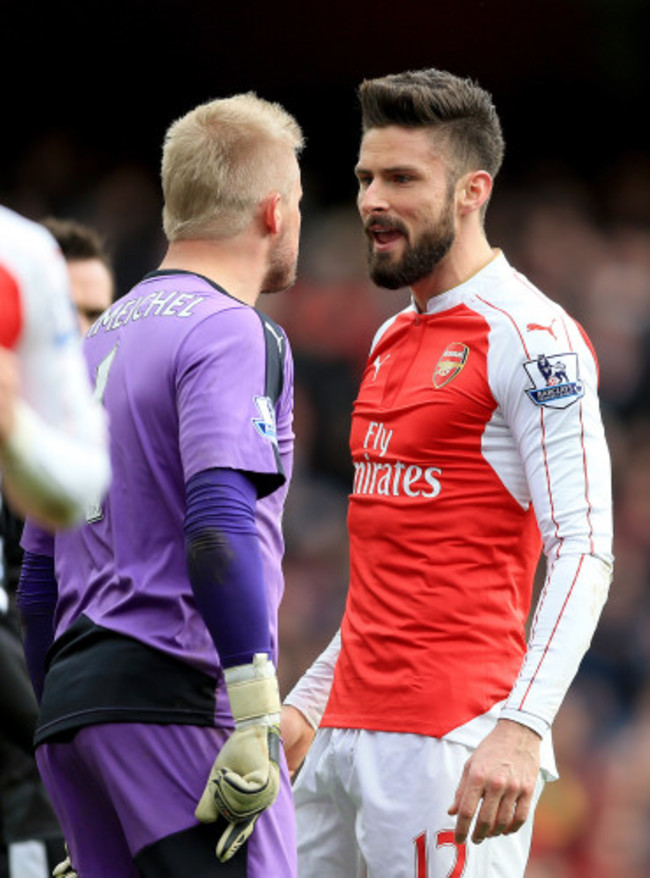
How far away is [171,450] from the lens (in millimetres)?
3029

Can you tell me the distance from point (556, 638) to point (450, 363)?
2.31ft

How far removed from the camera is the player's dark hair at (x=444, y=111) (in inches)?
150

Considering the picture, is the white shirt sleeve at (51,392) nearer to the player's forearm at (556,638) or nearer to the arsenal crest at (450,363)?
the player's forearm at (556,638)

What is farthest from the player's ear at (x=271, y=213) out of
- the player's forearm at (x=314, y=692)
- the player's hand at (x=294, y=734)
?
the player's hand at (x=294, y=734)

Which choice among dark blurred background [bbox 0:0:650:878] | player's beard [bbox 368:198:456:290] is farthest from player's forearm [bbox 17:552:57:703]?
dark blurred background [bbox 0:0:650:878]

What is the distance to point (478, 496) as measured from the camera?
349 cm

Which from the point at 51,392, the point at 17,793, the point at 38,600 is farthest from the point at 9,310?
the point at 17,793

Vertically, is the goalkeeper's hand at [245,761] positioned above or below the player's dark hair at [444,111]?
below

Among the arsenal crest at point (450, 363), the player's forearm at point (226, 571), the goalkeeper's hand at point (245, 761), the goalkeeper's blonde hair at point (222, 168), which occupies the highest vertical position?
the goalkeeper's blonde hair at point (222, 168)

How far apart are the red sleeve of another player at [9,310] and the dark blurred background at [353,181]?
6.21 m

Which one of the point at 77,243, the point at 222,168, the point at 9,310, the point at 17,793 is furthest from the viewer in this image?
the point at 77,243

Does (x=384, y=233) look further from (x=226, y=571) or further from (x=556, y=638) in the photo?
(x=226, y=571)

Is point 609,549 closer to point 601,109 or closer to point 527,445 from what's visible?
point 527,445

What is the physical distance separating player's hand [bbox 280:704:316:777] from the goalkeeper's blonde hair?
1165mm
